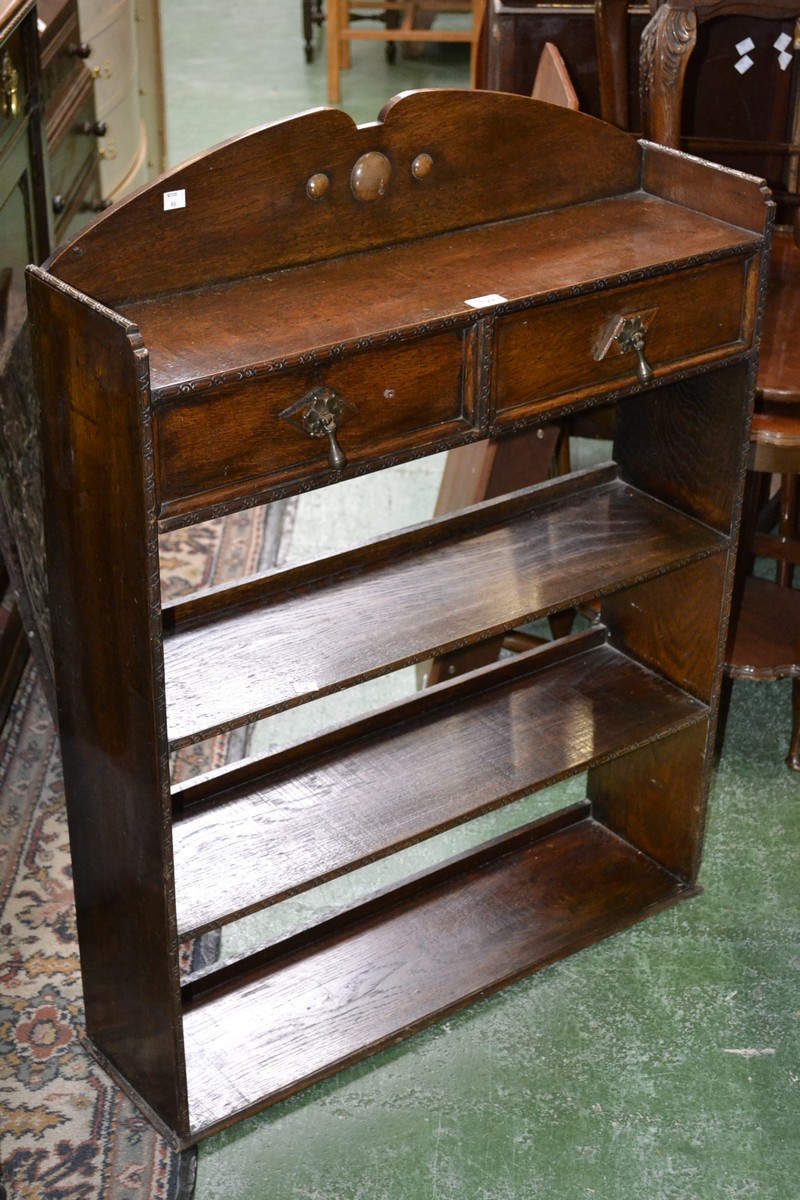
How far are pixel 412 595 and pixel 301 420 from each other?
606 millimetres

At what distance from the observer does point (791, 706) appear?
147 inches

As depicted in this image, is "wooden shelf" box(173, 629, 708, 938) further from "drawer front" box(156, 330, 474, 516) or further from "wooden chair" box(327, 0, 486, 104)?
"wooden chair" box(327, 0, 486, 104)

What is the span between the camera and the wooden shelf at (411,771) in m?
2.49

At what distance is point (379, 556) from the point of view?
273 cm

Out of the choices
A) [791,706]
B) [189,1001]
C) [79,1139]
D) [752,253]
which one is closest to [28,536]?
[189,1001]

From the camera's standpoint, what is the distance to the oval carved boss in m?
2.27

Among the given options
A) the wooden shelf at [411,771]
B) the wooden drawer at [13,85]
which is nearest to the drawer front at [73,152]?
the wooden drawer at [13,85]

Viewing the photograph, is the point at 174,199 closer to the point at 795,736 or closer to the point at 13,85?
the point at 13,85

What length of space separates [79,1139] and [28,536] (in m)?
1.16

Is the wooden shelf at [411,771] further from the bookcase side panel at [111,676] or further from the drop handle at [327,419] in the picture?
the drop handle at [327,419]

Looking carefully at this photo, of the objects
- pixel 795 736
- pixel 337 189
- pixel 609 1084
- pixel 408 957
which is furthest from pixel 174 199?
pixel 795 736

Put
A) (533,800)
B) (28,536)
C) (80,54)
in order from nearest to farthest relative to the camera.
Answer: (28,536) → (533,800) → (80,54)

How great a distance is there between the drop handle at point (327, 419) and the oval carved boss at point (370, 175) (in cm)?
37

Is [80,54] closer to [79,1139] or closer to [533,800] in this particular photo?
[533,800]
